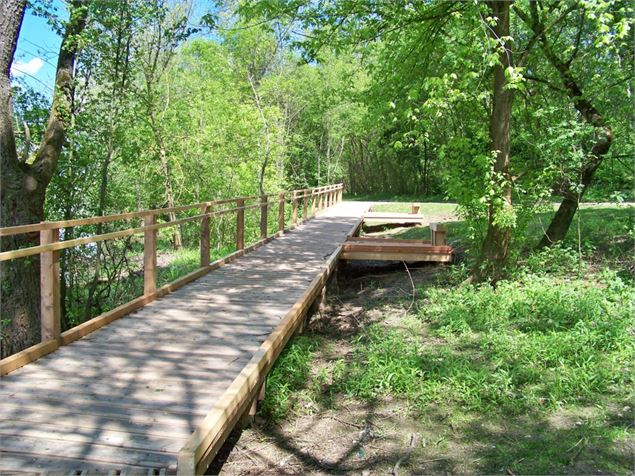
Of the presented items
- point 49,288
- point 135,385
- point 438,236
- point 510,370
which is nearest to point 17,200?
point 49,288

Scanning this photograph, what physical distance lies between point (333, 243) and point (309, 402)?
6393 mm

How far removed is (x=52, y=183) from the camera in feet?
26.6

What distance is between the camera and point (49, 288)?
4.16 meters

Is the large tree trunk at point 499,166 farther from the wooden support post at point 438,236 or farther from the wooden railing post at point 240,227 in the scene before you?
the wooden railing post at point 240,227

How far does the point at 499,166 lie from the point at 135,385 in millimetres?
5461

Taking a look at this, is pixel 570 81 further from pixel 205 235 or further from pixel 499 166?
pixel 205 235

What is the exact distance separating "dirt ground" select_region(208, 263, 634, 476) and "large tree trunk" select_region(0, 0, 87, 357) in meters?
4.03

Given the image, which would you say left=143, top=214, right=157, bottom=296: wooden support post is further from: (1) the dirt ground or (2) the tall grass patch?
(2) the tall grass patch

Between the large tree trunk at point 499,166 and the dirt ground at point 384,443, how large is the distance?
330 cm

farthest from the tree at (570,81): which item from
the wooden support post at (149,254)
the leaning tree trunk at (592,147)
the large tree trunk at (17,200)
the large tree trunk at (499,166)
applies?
the large tree trunk at (17,200)

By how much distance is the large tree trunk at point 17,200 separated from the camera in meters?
6.30

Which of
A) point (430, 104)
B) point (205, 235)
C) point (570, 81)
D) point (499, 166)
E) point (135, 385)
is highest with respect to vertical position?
point (570, 81)

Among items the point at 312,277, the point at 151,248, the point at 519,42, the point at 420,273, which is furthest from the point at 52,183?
the point at 519,42

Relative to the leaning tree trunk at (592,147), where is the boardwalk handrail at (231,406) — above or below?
below
